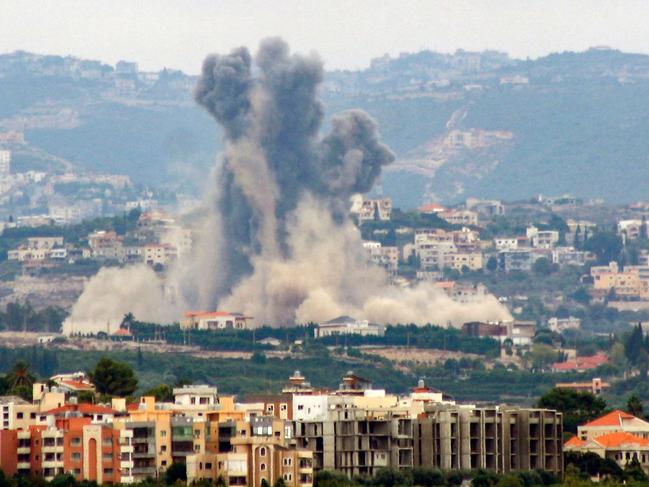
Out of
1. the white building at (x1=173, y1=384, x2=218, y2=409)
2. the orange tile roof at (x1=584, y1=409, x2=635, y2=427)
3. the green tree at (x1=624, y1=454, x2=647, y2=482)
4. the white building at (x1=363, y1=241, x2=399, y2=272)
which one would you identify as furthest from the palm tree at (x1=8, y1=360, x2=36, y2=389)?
the white building at (x1=363, y1=241, x2=399, y2=272)

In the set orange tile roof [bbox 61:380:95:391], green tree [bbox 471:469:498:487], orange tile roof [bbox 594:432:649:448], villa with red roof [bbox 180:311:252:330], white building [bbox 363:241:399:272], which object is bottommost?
green tree [bbox 471:469:498:487]

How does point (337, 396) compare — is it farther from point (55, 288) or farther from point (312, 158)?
point (55, 288)

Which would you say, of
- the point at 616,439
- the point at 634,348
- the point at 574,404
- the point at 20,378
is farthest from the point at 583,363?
the point at 616,439

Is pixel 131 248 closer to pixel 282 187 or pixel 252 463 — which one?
pixel 282 187

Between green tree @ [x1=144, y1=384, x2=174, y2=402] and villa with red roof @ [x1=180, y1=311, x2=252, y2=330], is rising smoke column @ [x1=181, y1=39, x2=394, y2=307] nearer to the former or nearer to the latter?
villa with red roof @ [x1=180, y1=311, x2=252, y2=330]

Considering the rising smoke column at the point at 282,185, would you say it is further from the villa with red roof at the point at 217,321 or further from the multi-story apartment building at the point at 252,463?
the multi-story apartment building at the point at 252,463

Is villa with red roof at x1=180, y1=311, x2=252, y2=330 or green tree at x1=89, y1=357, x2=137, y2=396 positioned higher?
green tree at x1=89, y1=357, x2=137, y2=396
